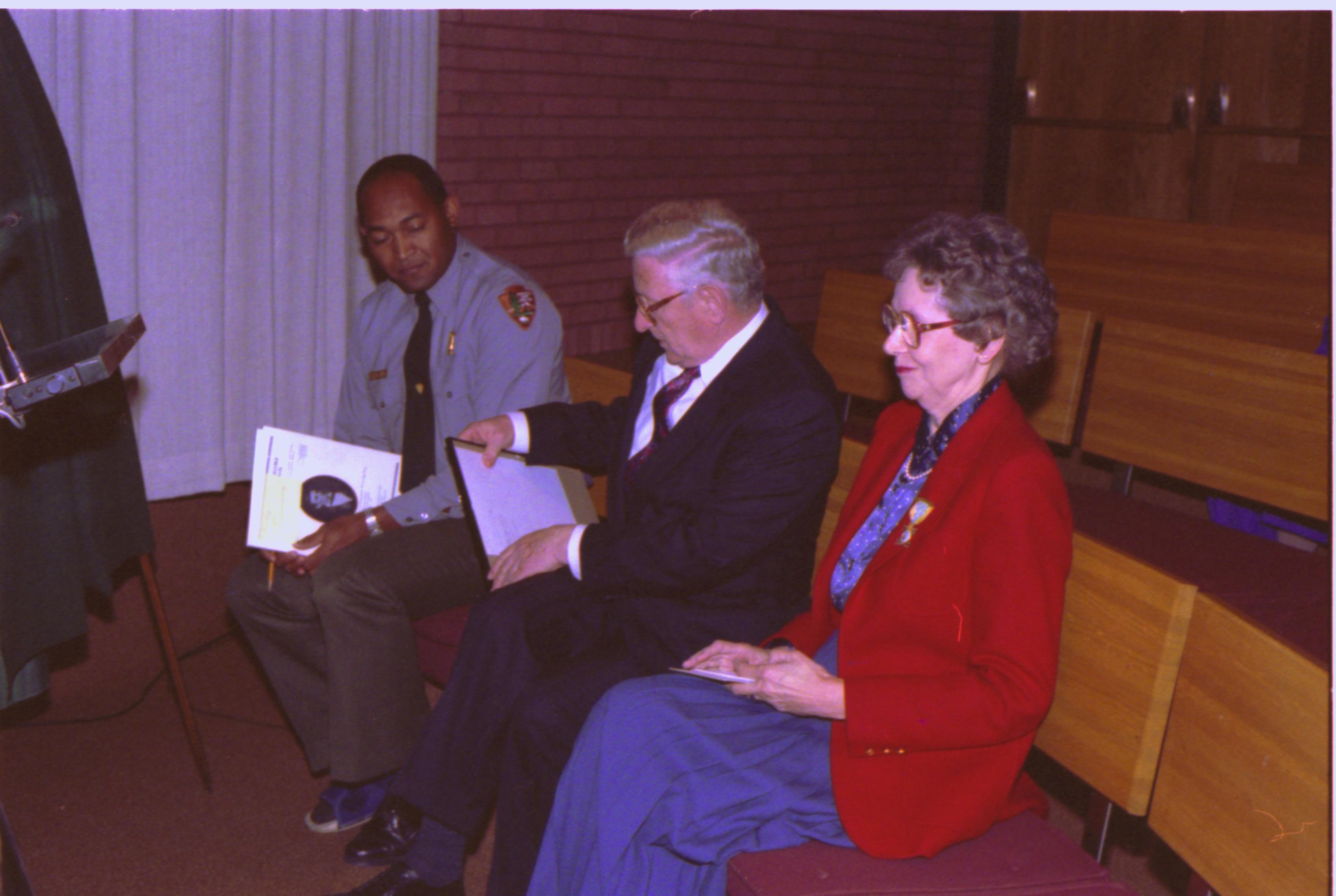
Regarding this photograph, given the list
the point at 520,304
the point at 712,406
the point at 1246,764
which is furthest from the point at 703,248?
the point at 1246,764

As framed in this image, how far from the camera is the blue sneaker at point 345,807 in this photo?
2.84 m

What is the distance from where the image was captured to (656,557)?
2.25 meters

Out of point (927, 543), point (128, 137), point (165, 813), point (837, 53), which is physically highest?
point (837, 53)

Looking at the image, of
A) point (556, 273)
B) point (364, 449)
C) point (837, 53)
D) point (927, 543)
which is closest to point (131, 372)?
point (364, 449)

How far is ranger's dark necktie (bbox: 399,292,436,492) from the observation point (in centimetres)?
299

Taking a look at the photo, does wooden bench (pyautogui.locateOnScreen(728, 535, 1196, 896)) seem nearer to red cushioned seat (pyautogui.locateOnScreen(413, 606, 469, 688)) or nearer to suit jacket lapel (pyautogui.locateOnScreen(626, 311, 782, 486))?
suit jacket lapel (pyautogui.locateOnScreen(626, 311, 782, 486))

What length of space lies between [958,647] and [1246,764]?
416 millimetres

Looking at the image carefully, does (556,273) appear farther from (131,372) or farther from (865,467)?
(865,467)

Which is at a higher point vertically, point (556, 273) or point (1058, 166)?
point (1058, 166)

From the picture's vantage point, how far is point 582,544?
7.74 feet

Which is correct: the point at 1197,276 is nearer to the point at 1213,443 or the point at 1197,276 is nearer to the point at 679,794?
the point at 1213,443

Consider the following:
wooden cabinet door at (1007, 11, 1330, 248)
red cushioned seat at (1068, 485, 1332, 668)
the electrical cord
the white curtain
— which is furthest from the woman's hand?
wooden cabinet door at (1007, 11, 1330, 248)

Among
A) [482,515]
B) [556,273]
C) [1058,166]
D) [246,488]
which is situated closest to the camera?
[482,515]

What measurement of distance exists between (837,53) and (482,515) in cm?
336
